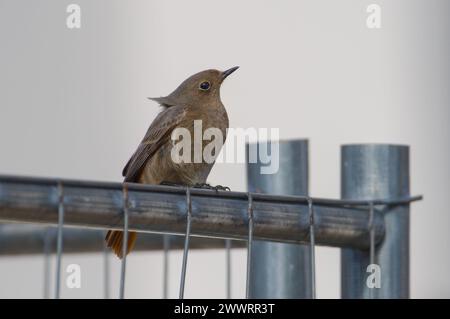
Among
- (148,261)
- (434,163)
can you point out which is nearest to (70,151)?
(148,261)

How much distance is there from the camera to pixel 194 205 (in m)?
3.14

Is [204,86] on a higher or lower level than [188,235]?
higher

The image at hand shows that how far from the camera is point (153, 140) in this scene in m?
5.31

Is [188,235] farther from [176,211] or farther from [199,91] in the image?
[199,91]

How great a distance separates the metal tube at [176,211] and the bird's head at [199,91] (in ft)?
7.70

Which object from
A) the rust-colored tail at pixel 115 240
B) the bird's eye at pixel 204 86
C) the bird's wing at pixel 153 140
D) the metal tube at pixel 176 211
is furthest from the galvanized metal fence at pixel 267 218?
the bird's eye at pixel 204 86

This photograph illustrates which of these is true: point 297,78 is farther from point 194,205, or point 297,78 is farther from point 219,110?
point 194,205

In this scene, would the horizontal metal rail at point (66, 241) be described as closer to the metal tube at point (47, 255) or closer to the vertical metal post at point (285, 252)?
the metal tube at point (47, 255)

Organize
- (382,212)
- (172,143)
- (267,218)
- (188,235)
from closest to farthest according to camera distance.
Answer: (188,235), (267,218), (382,212), (172,143)

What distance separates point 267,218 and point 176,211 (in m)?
0.31

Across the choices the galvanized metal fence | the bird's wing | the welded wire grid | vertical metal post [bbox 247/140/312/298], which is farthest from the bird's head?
vertical metal post [bbox 247/140/312/298]

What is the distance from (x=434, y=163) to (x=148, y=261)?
8.26 feet

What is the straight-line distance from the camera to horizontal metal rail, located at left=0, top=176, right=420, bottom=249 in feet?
9.41

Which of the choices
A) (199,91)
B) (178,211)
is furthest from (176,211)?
(199,91)
